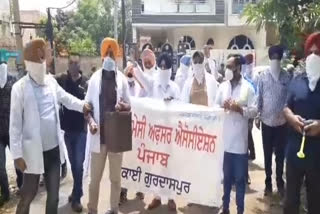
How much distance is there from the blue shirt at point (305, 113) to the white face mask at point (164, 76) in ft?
6.01

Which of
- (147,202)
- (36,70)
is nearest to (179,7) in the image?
(147,202)

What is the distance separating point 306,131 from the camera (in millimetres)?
4098

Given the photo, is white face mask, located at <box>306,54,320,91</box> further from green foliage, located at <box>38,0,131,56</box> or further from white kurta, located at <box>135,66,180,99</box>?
green foliage, located at <box>38,0,131,56</box>

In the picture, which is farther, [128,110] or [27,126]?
[128,110]

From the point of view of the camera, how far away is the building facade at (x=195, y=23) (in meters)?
28.3

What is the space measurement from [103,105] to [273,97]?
7.02 feet

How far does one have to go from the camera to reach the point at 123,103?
511 centimetres

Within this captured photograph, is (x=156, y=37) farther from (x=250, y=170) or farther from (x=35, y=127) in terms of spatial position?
(x=35, y=127)

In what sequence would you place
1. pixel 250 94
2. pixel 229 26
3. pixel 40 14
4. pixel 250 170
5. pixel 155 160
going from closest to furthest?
pixel 250 94 → pixel 155 160 → pixel 250 170 → pixel 229 26 → pixel 40 14

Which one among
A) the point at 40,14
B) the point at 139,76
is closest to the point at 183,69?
the point at 139,76

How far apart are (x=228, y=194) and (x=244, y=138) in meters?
0.67

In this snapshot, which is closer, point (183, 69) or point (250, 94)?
point (250, 94)

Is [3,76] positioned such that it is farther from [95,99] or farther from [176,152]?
[176,152]

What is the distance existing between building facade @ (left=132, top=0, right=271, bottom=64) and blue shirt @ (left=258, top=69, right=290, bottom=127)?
873 inches
